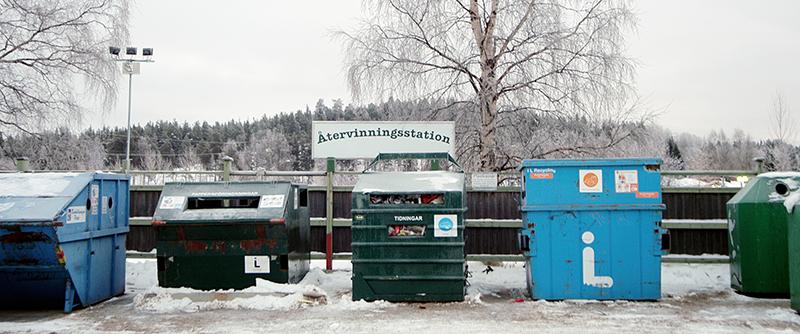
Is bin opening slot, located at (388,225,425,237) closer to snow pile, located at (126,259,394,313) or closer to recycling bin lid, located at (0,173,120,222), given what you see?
snow pile, located at (126,259,394,313)

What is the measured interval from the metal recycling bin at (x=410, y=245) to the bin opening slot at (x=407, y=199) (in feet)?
0.04

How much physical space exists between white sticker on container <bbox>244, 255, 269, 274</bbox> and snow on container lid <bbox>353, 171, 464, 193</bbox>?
60.1 inches

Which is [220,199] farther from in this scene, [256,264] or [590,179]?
[590,179]

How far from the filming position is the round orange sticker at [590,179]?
26.0ft

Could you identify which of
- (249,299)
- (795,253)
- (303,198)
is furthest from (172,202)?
(795,253)

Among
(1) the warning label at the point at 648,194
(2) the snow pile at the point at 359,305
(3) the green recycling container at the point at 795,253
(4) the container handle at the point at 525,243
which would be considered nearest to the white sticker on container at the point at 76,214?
(2) the snow pile at the point at 359,305

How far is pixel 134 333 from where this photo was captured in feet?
21.3

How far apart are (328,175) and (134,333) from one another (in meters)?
4.18

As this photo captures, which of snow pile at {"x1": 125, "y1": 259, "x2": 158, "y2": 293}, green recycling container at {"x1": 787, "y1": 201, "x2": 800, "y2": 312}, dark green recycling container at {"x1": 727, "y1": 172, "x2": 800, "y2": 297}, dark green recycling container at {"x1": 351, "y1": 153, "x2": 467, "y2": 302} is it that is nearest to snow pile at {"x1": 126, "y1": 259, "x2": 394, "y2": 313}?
dark green recycling container at {"x1": 351, "y1": 153, "x2": 467, "y2": 302}

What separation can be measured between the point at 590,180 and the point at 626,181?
45 centimetres

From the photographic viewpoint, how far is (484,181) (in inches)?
388

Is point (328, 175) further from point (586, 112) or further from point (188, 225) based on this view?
point (586, 112)

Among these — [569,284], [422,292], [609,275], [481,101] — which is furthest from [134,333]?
[481,101]

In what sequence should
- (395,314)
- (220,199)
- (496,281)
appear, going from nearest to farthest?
(395,314), (220,199), (496,281)
